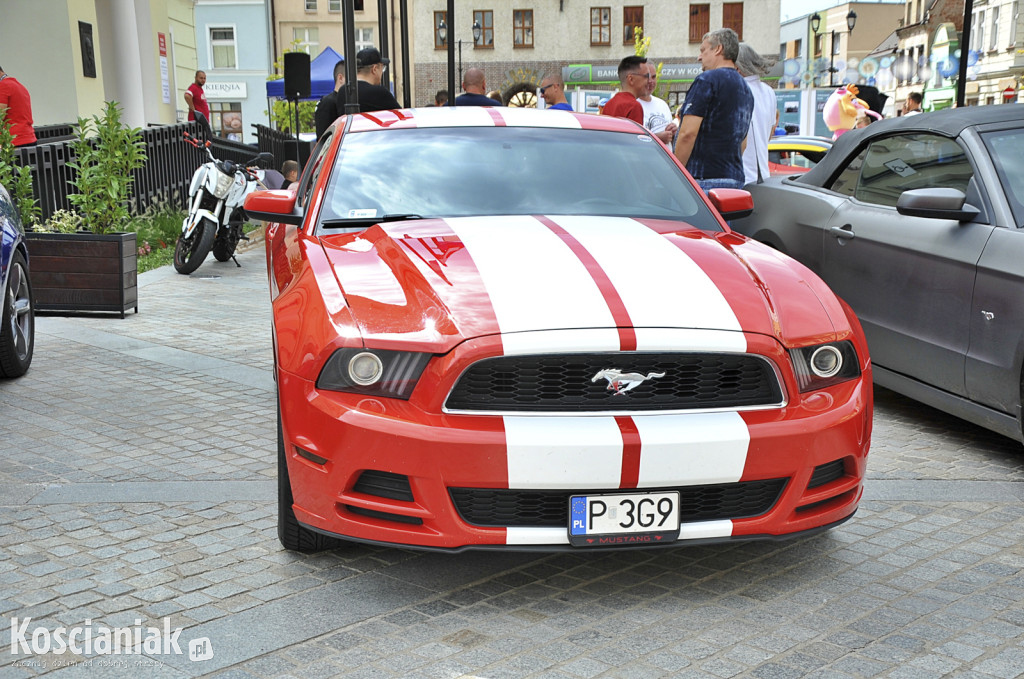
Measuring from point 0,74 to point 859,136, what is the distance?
32.1ft

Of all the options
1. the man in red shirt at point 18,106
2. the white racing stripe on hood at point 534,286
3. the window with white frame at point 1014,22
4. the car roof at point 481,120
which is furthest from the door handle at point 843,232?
the window with white frame at point 1014,22

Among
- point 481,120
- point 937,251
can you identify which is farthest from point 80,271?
point 937,251

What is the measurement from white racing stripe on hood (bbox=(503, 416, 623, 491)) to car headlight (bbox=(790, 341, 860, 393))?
667 mm

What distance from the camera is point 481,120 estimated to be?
5.11 meters

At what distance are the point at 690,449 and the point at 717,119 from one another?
4950 mm

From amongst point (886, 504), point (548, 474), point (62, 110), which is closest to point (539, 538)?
point (548, 474)

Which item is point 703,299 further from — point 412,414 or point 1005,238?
point 1005,238

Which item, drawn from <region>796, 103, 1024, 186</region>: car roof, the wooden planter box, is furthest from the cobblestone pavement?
the wooden planter box

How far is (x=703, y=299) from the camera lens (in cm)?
354

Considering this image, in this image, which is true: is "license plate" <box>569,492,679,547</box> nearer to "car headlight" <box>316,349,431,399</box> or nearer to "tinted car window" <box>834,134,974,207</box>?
"car headlight" <box>316,349,431,399</box>

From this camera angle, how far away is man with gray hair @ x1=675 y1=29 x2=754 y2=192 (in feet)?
25.2

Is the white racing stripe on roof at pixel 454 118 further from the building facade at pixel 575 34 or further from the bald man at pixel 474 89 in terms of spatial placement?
the building facade at pixel 575 34

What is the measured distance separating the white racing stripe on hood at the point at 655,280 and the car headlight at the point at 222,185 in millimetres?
8089
